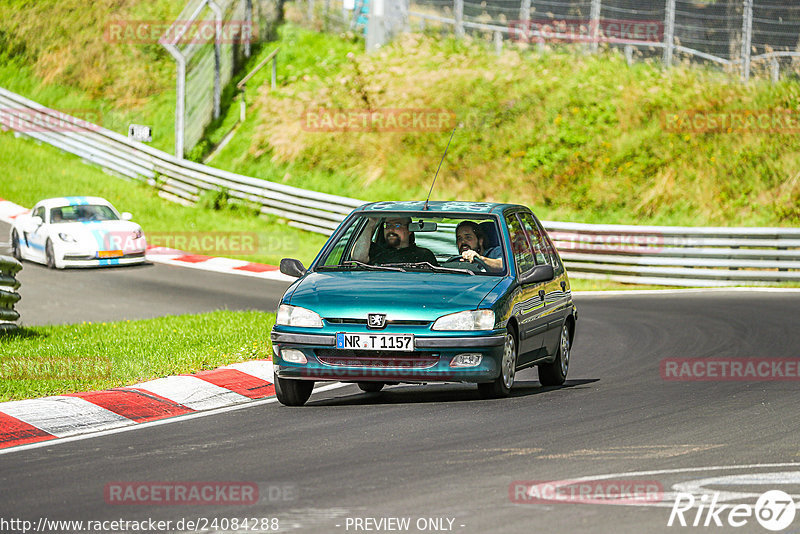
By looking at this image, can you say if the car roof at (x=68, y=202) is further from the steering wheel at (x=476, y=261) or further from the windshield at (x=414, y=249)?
the steering wheel at (x=476, y=261)

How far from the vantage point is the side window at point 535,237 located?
36.7ft

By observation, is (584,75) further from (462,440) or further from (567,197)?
(462,440)

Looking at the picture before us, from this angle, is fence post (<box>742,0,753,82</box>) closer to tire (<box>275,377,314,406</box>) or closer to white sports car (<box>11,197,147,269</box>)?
white sports car (<box>11,197,147,269</box>)

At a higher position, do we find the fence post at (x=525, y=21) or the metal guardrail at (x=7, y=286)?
the fence post at (x=525, y=21)

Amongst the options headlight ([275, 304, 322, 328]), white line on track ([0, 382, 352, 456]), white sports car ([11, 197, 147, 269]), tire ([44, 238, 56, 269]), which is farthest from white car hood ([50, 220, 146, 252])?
headlight ([275, 304, 322, 328])

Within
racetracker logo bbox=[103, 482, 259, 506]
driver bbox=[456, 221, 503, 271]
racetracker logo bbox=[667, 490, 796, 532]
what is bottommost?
racetracker logo bbox=[103, 482, 259, 506]

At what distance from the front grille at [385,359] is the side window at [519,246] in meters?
1.51

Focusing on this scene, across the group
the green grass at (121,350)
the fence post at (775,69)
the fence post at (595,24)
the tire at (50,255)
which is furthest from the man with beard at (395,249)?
the fence post at (775,69)

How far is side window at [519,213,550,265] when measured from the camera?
11187 mm

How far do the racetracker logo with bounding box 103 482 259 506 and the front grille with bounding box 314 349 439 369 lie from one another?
8.22ft

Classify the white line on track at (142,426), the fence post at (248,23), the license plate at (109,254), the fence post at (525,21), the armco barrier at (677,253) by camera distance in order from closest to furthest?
the white line on track at (142,426)
the armco barrier at (677,253)
the license plate at (109,254)
the fence post at (525,21)
the fence post at (248,23)

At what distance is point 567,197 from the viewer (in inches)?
1121

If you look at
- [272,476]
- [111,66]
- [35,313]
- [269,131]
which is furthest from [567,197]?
[272,476]

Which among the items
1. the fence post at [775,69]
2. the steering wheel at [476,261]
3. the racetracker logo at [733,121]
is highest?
the fence post at [775,69]
